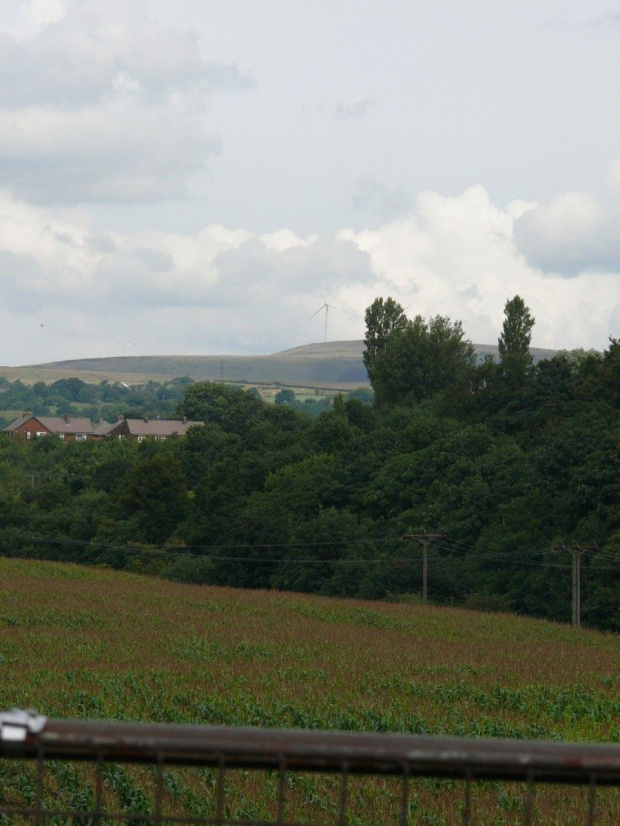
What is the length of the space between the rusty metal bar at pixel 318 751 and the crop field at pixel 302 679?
974 cm

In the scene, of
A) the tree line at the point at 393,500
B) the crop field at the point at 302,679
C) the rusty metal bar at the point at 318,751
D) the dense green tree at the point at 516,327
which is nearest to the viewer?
the rusty metal bar at the point at 318,751

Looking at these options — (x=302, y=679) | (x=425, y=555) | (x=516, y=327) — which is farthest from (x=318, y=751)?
(x=516, y=327)

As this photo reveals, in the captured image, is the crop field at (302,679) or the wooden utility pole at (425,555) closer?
the crop field at (302,679)

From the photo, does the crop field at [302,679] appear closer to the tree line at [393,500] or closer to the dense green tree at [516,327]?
the tree line at [393,500]

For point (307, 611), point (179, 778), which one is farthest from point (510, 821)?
point (307, 611)

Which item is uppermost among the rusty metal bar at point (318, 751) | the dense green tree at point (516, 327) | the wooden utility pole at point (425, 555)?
the dense green tree at point (516, 327)

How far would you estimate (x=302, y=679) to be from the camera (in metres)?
28.1

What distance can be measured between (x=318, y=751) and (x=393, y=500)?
81678mm

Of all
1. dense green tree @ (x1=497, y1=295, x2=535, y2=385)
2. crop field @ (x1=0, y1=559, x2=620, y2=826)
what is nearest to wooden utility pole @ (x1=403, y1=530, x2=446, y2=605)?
crop field @ (x1=0, y1=559, x2=620, y2=826)

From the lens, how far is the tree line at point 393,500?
6606cm

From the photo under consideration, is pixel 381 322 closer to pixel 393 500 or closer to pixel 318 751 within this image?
pixel 393 500

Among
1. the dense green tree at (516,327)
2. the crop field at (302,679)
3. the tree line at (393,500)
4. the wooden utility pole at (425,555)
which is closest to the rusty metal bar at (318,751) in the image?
the crop field at (302,679)

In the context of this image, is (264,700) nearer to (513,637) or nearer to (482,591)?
(513,637)

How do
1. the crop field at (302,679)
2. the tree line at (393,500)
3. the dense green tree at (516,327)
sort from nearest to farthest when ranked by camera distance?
1. the crop field at (302,679)
2. the tree line at (393,500)
3. the dense green tree at (516,327)
